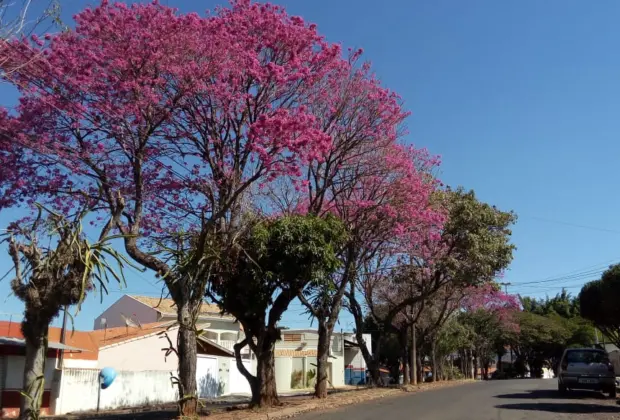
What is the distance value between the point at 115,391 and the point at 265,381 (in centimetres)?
912

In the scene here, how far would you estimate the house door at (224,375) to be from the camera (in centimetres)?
3341

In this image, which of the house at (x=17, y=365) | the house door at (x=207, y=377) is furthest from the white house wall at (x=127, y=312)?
the house at (x=17, y=365)

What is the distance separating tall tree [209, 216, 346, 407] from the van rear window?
9.79 meters

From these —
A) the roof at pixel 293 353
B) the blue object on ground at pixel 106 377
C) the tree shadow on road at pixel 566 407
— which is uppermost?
the roof at pixel 293 353

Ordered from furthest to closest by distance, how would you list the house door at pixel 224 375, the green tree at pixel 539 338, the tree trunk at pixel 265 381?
the green tree at pixel 539 338 → the house door at pixel 224 375 → the tree trunk at pixel 265 381

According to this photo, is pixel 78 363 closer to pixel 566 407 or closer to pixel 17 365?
pixel 17 365

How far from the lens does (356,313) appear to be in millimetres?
29156

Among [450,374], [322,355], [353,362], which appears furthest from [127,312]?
[450,374]

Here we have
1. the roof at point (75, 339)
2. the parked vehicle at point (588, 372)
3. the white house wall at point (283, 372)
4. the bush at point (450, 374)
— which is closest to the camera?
the parked vehicle at point (588, 372)

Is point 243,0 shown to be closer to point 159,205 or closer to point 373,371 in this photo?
point 159,205

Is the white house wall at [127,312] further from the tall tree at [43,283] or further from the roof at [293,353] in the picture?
the tall tree at [43,283]

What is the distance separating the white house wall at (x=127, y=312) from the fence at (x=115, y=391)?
13479 millimetres

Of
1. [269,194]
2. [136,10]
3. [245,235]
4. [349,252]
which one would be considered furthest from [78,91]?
[349,252]

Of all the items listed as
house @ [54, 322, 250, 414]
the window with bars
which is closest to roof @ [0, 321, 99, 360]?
house @ [54, 322, 250, 414]
